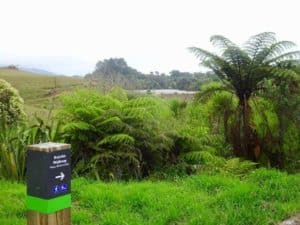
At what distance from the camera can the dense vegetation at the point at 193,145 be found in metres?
5.26

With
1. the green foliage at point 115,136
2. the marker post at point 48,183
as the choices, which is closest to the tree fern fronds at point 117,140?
the green foliage at point 115,136

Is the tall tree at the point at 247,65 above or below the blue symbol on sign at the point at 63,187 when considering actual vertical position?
above

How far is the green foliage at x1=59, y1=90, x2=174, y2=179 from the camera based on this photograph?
6.88 m

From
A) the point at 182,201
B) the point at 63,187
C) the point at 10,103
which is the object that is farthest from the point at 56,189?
the point at 10,103

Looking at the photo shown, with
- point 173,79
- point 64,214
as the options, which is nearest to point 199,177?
point 64,214

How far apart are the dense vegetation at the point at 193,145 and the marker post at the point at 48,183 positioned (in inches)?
51.7

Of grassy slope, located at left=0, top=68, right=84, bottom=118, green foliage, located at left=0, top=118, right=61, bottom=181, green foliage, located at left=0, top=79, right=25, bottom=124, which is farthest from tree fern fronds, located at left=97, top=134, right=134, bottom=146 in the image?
green foliage, located at left=0, top=79, right=25, bottom=124

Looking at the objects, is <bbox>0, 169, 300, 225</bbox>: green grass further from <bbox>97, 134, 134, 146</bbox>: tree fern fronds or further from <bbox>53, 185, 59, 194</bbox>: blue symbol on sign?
<bbox>53, 185, 59, 194</bbox>: blue symbol on sign

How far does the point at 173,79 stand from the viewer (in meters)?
14.5

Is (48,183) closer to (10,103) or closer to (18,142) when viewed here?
(18,142)

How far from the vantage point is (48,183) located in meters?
3.44

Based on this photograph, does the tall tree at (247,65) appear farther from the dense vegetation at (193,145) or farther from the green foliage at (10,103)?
the green foliage at (10,103)

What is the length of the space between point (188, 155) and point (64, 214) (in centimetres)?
386

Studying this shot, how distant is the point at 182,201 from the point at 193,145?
7.54 feet
